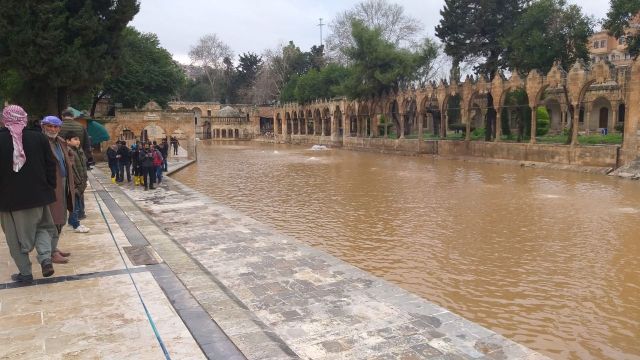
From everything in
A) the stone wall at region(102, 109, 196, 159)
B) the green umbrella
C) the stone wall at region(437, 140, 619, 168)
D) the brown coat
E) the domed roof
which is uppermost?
the domed roof

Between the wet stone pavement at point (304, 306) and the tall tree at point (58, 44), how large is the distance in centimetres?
1120

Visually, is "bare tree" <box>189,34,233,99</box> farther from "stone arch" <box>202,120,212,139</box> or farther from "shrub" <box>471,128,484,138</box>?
"shrub" <box>471,128,484,138</box>

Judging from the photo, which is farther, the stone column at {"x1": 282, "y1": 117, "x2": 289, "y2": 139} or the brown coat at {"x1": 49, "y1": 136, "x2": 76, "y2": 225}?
the stone column at {"x1": 282, "y1": 117, "x2": 289, "y2": 139}

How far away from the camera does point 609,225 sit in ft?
32.1

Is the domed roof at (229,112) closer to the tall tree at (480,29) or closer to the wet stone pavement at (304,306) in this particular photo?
the tall tree at (480,29)

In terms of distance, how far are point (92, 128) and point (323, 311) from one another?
1195cm

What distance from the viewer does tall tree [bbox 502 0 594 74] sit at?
25.2m

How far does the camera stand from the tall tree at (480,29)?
101 feet

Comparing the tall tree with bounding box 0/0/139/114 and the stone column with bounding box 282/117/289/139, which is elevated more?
the tall tree with bounding box 0/0/139/114

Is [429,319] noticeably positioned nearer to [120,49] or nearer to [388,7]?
[120,49]

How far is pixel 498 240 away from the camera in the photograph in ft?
28.5

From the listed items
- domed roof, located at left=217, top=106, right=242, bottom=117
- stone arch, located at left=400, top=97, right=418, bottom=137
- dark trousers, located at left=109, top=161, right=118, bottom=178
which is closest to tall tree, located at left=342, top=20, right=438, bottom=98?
stone arch, located at left=400, top=97, right=418, bottom=137

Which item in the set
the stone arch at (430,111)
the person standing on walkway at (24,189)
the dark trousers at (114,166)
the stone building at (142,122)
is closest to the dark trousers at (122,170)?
the dark trousers at (114,166)

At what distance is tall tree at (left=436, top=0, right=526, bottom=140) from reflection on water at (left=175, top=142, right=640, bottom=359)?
609 inches
